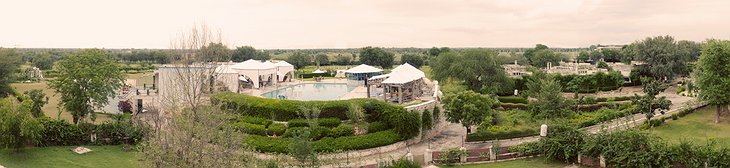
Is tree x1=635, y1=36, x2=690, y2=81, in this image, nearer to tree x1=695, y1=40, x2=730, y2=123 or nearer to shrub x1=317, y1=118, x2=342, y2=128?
tree x1=695, y1=40, x2=730, y2=123

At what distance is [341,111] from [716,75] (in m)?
20.8

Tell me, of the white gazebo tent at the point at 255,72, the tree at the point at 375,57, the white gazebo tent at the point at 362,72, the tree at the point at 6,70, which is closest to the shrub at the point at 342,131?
the white gazebo tent at the point at 255,72

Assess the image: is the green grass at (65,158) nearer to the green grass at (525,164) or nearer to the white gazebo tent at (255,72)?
the green grass at (525,164)

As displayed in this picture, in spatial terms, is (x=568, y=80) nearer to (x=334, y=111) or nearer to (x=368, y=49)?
(x=334, y=111)

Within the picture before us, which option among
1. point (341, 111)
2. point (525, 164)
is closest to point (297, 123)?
point (341, 111)

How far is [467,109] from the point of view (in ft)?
94.9

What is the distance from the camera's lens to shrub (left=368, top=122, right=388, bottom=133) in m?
28.1

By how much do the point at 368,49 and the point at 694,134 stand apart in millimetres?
54530

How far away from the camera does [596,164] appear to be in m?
23.6

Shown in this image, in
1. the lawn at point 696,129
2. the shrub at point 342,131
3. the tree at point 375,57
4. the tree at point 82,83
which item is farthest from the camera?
the tree at point 375,57

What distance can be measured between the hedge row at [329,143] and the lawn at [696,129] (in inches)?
549

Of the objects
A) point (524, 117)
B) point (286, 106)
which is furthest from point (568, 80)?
point (286, 106)

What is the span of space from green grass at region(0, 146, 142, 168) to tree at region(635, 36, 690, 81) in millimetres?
44302

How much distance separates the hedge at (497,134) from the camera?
28.7 m
